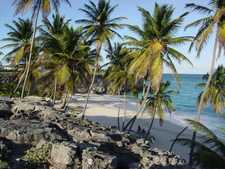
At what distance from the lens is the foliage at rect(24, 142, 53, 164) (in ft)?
16.1

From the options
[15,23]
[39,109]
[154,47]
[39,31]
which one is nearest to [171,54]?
[154,47]

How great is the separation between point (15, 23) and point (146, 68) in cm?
1416

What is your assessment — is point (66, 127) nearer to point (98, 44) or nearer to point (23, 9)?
point (98, 44)

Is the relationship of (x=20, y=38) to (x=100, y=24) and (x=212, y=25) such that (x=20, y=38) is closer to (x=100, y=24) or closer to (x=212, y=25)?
(x=100, y=24)

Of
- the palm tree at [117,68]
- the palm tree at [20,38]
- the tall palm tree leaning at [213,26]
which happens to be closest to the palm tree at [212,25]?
the tall palm tree leaning at [213,26]

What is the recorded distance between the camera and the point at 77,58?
13.5 meters

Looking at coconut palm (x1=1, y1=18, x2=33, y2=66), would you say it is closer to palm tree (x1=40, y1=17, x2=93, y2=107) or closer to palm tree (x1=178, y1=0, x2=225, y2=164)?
palm tree (x1=40, y1=17, x2=93, y2=107)

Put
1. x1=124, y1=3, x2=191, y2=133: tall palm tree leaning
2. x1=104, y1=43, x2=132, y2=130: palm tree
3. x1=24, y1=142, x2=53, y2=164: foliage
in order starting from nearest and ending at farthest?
x1=24, y1=142, x2=53, y2=164: foliage, x1=124, y1=3, x2=191, y2=133: tall palm tree leaning, x1=104, y1=43, x2=132, y2=130: palm tree

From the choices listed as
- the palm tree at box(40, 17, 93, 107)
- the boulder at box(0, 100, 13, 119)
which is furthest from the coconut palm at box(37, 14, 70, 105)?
the boulder at box(0, 100, 13, 119)

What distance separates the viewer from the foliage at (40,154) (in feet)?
16.1

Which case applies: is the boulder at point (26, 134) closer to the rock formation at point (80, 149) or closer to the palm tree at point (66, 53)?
the rock formation at point (80, 149)

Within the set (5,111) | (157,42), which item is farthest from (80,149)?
(157,42)

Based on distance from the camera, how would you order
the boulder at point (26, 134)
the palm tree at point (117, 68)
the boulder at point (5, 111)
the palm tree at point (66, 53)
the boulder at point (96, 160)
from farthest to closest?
1. the palm tree at point (117, 68)
2. the palm tree at point (66, 53)
3. the boulder at point (5, 111)
4. the boulder at point (26, 134)
5. the boulder at point (96, 160)

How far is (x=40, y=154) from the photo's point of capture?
4926 millimetres
